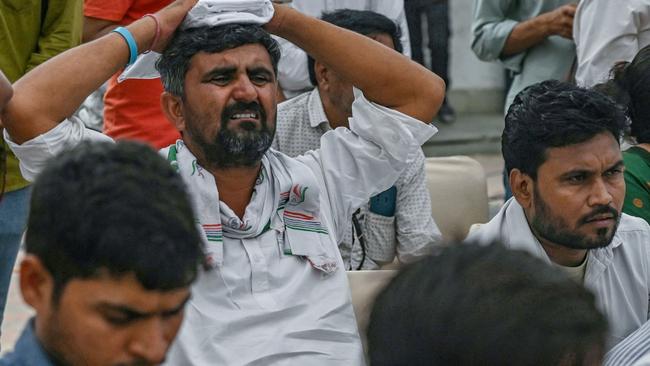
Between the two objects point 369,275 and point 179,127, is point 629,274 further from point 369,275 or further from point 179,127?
point 179,127

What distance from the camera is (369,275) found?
302cm

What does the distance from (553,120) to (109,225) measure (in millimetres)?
1692

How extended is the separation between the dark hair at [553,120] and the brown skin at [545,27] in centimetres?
153

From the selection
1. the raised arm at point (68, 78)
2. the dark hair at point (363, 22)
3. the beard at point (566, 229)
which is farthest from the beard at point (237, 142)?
the dark hair at point (363, 22)

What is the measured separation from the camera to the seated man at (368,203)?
380 cm

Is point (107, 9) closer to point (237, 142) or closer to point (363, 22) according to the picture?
point (363, 22)

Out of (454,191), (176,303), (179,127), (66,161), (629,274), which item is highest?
(66,161)

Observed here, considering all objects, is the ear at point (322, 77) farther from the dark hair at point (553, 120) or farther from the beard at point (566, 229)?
the beard at point (566, 229)

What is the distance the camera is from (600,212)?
10.1 ft

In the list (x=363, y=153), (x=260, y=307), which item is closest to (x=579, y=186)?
(x=363, y=153)

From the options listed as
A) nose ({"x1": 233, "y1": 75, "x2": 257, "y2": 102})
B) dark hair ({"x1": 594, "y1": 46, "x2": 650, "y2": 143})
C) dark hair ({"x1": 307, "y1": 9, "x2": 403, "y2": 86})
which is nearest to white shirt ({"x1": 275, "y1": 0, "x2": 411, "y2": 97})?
dark hair ({"x1": 307, "y1": 9, "x2": 403, "y2": 86})

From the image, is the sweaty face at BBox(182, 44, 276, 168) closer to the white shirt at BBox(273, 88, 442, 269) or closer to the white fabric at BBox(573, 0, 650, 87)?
the white shirt at BBox(273, 88, 442, 269)

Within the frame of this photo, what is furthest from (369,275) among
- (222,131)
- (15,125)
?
(15,125)

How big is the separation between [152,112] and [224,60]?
4.04 ft
